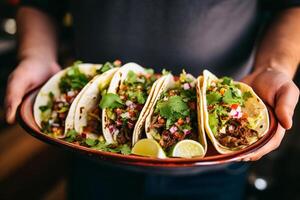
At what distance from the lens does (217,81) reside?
1.62m

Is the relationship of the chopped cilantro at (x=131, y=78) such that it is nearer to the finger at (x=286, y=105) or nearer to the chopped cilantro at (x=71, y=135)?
the chopped cilantro at (x=71, y=135)

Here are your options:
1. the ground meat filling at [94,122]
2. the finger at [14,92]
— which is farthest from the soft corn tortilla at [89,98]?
the finger at [14,92]

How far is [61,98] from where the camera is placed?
171 cm

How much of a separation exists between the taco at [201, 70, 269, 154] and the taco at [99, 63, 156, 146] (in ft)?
0.81

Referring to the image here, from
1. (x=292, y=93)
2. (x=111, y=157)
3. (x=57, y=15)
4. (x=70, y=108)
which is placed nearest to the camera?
(x=111, y=157)

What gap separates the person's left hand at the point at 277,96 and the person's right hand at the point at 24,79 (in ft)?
3.14

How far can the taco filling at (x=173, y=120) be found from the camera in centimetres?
147

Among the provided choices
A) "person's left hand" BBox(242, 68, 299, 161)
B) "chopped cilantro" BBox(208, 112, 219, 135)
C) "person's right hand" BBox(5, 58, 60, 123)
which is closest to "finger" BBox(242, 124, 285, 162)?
"person's left hand" BBox(242, 68, 299, 161)

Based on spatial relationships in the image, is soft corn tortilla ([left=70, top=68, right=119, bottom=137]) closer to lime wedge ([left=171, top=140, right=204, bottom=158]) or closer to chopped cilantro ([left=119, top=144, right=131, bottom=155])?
chopped cilantro ([left=119, top=144, right=131, bottom=155])

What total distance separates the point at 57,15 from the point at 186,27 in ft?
2.77

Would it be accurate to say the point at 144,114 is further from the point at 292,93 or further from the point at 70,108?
the point at 292,93

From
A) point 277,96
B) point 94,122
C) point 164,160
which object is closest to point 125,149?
point 164,160

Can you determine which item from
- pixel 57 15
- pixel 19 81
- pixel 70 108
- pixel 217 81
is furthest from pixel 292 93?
pixel 57 15

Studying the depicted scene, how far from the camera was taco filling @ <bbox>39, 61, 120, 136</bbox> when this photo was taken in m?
1.63
